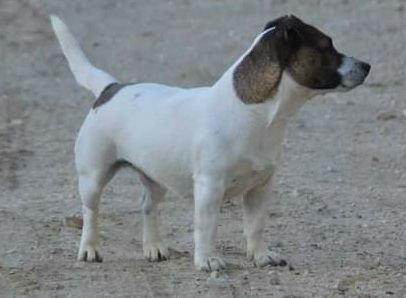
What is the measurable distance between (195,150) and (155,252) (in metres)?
0.82

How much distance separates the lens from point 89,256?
8180 mm

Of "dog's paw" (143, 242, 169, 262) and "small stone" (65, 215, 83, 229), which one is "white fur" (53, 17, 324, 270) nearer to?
"dog's paw" (143, 242, 169, 262)

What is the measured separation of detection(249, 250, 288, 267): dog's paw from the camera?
7922 mm

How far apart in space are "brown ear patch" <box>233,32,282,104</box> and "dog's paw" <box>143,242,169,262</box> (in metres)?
1.05

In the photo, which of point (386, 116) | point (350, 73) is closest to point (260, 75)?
point (350, 73)

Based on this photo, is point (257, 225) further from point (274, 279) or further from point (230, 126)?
point (230, 126)

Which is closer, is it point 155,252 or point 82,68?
point 155,252

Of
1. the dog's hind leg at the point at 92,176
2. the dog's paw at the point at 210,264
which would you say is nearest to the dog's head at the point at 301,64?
the dog's paw at the point at 210,264

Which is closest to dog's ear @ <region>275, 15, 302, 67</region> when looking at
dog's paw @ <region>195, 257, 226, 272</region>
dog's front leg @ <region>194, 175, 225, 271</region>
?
dog's front leg @ <region>194, 175, 225, 271</region>

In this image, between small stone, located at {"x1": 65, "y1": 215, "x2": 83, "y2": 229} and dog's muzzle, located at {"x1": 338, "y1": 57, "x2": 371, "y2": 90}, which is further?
small stone, located at {"x1": 65, "y1": 215, "x2": 83, "y2": 229}

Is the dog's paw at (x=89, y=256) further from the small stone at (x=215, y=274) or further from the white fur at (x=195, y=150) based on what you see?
the small stone at (x=215, y=274)

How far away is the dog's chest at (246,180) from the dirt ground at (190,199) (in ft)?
1.31

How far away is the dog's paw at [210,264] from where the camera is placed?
301 inches

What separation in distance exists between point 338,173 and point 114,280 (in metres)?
3.35
